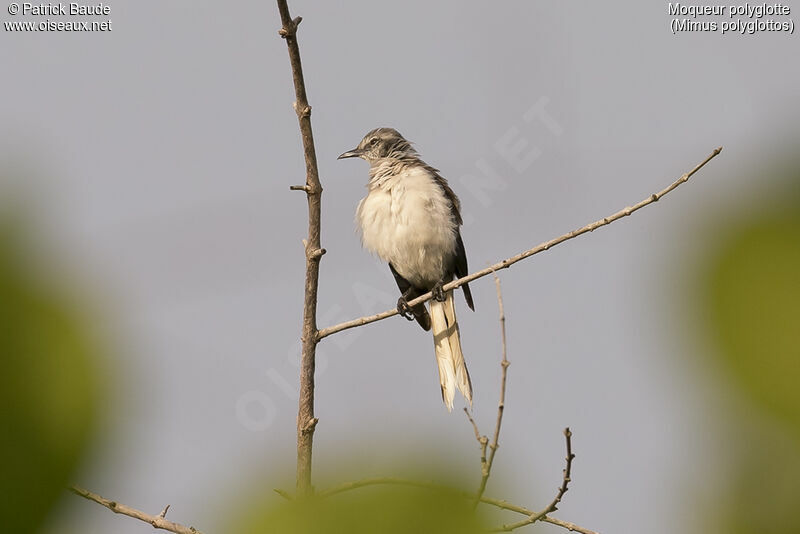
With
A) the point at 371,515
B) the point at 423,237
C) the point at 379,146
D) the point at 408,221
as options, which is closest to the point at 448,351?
the point at 423,237

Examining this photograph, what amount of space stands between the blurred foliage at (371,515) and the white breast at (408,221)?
690 cm

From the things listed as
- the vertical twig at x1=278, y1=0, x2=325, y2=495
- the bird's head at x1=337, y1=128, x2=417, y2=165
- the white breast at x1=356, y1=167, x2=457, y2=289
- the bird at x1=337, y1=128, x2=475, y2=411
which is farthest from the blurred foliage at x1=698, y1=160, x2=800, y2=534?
the bird's head at x1=337, y1=128, x2=417, y2=165

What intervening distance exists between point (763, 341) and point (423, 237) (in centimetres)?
705

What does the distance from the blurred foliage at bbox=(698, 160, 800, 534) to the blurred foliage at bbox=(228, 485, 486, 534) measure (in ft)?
0.60

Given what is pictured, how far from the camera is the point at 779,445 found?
1.70 feet

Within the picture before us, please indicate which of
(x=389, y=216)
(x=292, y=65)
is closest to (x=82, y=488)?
(x=292, y=65)

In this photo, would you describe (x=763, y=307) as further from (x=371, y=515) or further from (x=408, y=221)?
(x=408, y=221)

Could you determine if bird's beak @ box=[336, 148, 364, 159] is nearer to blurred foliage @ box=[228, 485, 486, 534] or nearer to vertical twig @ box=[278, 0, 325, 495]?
vertical twig @ box=[278, 0, 325, 495]

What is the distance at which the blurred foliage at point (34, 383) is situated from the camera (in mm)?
537

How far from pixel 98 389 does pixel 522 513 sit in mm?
461

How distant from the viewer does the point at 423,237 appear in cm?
754

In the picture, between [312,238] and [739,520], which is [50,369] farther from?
[312,238]

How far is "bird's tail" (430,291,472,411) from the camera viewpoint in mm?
7477

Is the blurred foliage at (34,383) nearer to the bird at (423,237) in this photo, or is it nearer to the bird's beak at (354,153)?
the bird at (423,237)
